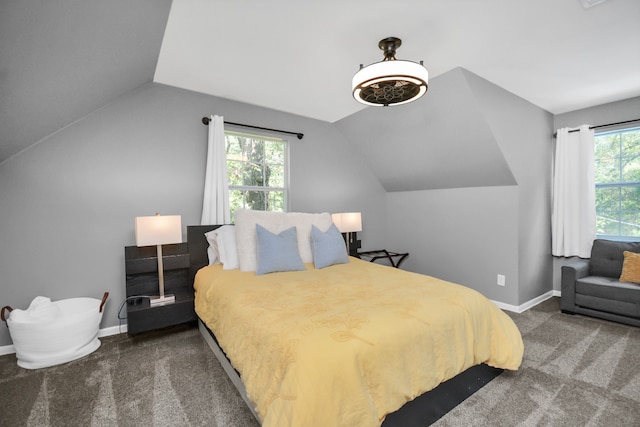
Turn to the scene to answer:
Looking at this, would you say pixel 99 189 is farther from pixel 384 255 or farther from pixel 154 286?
pixel 384 255

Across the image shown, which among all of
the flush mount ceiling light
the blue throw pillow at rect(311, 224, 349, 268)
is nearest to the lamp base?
the blue throw pillow at rect(311, 224, 349, 268)

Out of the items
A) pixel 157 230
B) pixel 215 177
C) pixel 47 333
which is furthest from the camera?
pixel 215 177

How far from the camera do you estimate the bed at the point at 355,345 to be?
1.17 meters

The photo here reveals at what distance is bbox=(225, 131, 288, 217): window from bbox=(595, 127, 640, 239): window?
3.93m

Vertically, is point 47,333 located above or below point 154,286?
below

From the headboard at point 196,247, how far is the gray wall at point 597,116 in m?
4.47

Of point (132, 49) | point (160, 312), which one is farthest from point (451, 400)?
point (132, 49)

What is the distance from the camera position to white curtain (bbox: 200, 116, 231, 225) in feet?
10.1

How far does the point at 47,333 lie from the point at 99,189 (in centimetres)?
123

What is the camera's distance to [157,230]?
100 inches

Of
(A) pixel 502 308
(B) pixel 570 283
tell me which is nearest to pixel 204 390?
(A) pixel 502 308

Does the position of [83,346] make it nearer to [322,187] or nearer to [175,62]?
[175,62]

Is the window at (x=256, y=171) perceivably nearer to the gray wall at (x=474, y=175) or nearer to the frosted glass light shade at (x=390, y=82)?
the gray wall at (x=474, y=175)

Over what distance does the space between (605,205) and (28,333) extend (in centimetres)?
591
